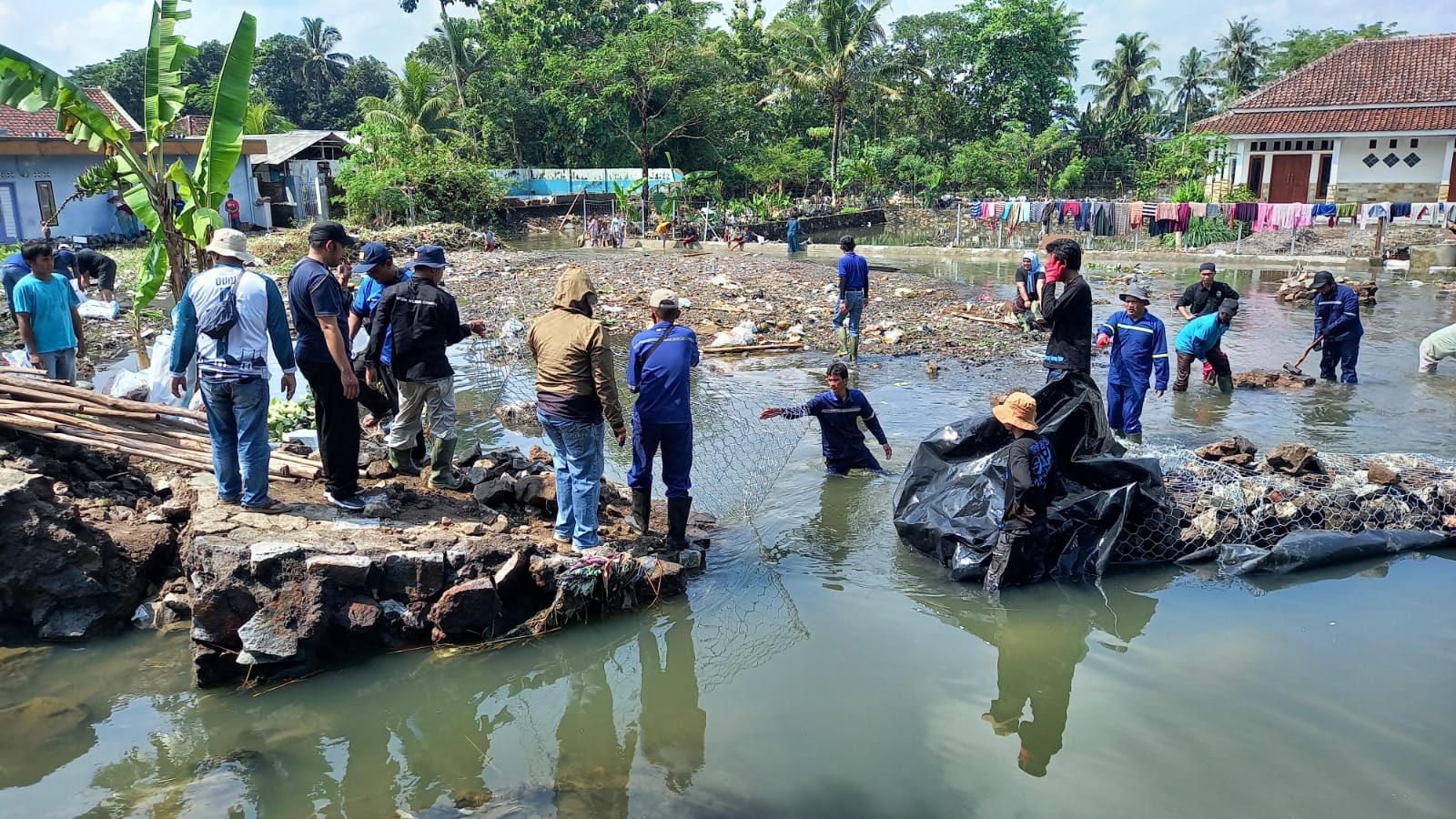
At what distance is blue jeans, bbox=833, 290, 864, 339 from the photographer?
11688 millimetres

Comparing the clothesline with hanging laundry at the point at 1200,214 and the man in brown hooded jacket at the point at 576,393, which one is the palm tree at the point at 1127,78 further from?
the man in brown hooded jacket at the point at 576,393

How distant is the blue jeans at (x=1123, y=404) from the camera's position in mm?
7785

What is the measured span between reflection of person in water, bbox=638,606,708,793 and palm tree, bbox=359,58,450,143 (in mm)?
29796

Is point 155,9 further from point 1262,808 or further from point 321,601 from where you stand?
point 1262,808

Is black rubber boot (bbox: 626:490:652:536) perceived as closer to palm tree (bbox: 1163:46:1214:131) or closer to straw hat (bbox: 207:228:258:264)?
straw hat (bbox: 207:228:258:264)

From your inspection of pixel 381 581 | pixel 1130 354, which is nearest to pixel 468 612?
pixel 381 581

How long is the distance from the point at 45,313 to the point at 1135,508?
7.81m

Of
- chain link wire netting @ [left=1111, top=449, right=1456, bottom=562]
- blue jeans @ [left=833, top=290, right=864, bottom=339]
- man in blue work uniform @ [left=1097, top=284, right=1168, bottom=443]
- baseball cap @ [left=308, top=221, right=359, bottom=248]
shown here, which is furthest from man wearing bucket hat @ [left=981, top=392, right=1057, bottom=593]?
blue jeans @ [left=833, top=290, right=864, bottom=339]

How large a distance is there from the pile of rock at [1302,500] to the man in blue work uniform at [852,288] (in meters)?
5.73

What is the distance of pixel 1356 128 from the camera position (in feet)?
93.9

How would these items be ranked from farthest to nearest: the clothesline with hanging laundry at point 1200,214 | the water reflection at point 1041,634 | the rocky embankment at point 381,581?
1. the clothesline with hanging laundry at point 1200,214
2. the rocky embankment at point 381,581
3. the water reflection at point 1041,634

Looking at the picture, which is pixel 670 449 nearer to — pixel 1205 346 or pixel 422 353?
pixel 422 353

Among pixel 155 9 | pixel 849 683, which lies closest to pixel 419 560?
pixel 849 683

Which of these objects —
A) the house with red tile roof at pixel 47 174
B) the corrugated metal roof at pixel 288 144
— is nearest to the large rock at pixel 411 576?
the house with red tile roof at pixel 47 174
